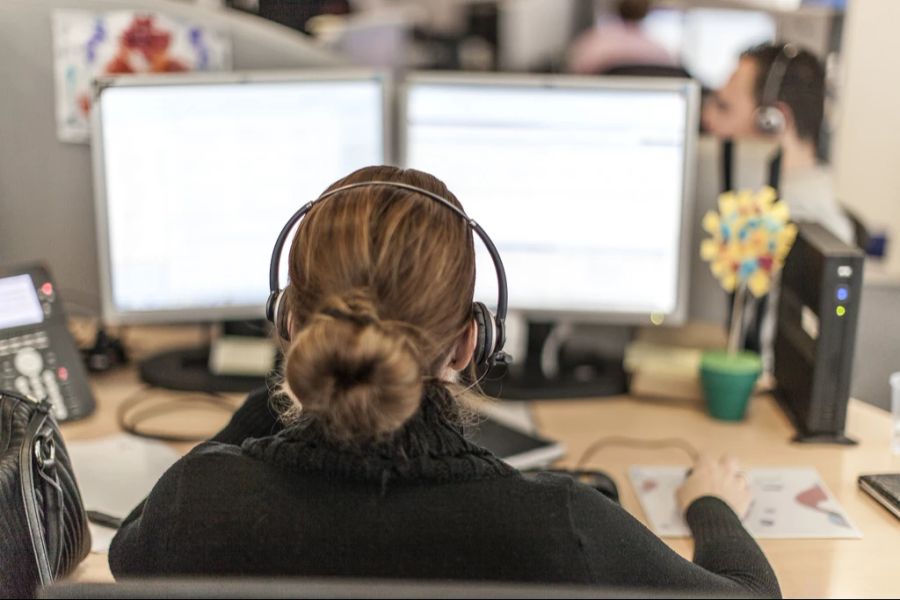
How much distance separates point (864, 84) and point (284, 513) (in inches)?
84.5

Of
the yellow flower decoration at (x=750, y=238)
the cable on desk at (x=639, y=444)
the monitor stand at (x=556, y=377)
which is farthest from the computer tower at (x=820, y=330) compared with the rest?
the monitor stand at (x=556, y=377)

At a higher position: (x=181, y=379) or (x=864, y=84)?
(x=864, y=84)

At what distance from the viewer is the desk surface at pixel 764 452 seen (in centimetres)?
116

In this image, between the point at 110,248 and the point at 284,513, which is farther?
the point at 110,248

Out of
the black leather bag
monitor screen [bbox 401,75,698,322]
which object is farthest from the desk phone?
monitor screen [bbox 401,75,698,322]

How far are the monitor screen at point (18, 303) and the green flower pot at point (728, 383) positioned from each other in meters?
0.97

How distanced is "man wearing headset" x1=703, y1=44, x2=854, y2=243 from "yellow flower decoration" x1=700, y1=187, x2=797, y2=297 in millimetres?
185

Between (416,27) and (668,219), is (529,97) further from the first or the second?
(416,27)

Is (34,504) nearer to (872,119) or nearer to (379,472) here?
(379,472)

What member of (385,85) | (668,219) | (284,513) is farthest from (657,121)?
(284,513)

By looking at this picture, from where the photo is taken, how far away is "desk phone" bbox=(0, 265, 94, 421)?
4.85 ft

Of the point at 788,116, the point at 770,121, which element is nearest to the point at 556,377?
the point at 770,121

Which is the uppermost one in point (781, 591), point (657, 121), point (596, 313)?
point (657, 121)

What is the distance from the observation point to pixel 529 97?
1.62 meters
